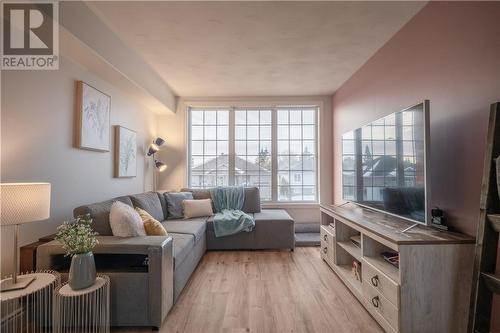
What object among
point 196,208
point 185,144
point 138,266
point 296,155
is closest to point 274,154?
point 296,155

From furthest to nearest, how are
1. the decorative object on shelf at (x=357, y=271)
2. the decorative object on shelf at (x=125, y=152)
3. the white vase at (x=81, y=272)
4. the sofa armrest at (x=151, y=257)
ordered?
A: the decorative object on shelf at (x=125, y=152)
the decorative object on shelf at (x=357, y=271)
the sofa armrest at (x=151, y=257)
the white vase at (x=81, y=272)

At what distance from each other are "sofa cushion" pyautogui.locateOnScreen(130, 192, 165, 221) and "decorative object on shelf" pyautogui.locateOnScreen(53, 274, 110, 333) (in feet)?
4.31

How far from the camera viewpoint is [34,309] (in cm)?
166

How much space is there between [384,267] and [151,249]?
5.67 ft

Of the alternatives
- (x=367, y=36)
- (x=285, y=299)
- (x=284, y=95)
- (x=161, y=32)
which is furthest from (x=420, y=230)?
(x=284, y=95)

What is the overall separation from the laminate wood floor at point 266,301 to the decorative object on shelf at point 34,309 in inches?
18.9

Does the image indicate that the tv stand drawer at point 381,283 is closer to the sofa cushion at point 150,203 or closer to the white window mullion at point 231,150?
the sofa cushion at point 150,203

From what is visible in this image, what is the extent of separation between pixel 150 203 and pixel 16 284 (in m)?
1.73

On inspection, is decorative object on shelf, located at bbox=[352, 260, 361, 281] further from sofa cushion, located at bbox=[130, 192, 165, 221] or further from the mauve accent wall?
sofa cushion, located at bbox=[130, 192, 165, 221]

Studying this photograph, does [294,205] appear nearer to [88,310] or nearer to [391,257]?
[391,257]

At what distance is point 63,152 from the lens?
7.28 feet

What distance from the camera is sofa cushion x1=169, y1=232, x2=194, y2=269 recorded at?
84.2 inches

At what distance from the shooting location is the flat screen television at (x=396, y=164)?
1732 mm

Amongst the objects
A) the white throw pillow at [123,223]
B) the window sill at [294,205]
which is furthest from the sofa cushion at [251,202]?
the white throw pillow at [123,223]
